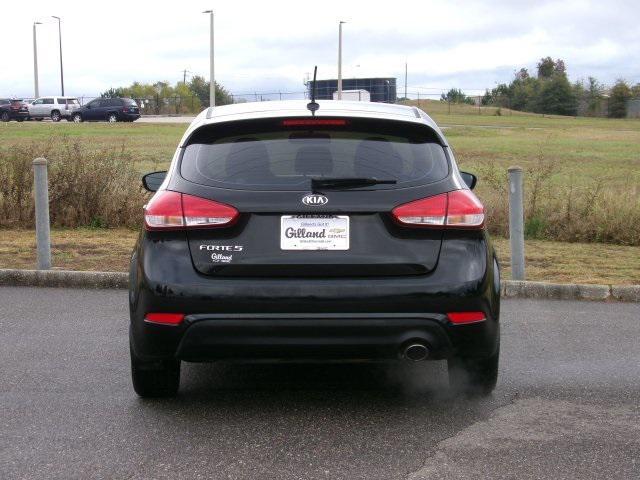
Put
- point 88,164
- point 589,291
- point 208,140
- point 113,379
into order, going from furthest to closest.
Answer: point 88,164, point 589,291, point 113,379, point 208,140

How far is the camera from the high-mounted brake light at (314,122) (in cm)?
516

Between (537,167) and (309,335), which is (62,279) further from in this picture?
(537,167)

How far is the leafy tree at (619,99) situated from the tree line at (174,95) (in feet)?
111

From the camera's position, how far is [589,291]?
30.3ft

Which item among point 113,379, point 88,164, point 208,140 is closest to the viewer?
point 208,140

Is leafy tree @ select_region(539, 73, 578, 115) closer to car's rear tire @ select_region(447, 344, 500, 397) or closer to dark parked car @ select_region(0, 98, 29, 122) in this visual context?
dark parked car @ select_region(0, 98, 29, 122)

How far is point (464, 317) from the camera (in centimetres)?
487

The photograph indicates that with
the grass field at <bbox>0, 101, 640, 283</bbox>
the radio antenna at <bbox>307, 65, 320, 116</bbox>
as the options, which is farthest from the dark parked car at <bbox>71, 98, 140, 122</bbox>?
the radio antenna at <bbox>307, 65, 320, 116</bbox>

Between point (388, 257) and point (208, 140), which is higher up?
point (208, 140)

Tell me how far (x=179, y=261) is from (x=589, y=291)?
543 centimetres

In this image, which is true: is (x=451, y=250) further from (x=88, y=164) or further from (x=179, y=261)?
(x=88, y=164)

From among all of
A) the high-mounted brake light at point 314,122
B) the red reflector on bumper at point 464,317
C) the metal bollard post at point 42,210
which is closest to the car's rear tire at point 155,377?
the high-mounted brake light at point 314,122

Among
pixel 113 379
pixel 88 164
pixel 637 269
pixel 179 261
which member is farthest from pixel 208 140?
pixel 88 164

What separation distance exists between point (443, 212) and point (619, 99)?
88.0m
